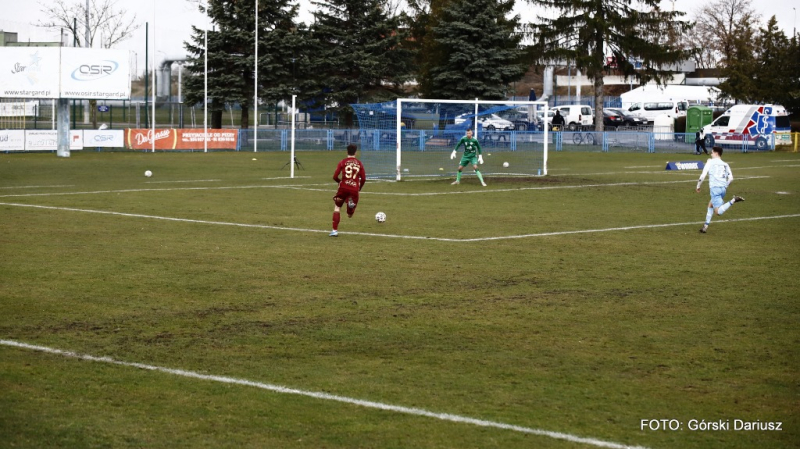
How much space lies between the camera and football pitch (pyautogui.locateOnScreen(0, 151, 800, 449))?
22.2ft

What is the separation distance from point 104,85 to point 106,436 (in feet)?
142

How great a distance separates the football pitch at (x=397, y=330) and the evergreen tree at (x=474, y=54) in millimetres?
40760

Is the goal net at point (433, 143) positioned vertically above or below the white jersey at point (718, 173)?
above

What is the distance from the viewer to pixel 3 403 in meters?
7.11

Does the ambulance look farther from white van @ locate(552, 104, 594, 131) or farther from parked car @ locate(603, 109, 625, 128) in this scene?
→ parked car @ locate(603, 109, 625, 128)

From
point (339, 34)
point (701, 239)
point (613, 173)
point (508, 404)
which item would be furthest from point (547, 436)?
point (339, 34)

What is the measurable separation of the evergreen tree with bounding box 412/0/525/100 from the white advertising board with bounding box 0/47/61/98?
80.4ft

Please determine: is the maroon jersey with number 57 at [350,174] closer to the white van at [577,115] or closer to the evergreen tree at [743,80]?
the white van at [577,115]

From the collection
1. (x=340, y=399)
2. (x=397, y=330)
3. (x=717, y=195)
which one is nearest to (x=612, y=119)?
→ (x=717, y=195)

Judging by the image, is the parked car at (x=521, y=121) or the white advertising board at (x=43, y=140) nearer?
the parked car at (x=521, y=121)

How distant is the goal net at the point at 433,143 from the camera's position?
33.8 m

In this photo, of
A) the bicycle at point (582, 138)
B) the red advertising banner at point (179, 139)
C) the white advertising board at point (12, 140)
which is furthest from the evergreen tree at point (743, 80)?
the white advertising board at point (12, 140)

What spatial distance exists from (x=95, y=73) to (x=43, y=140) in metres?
4.68

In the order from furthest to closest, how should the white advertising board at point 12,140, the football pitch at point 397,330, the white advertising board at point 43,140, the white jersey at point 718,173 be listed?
the white advertising board at point 43,140
the white advertising board at point 12,140
the white jersey at point 718,173
the football pitch at point 397,330
